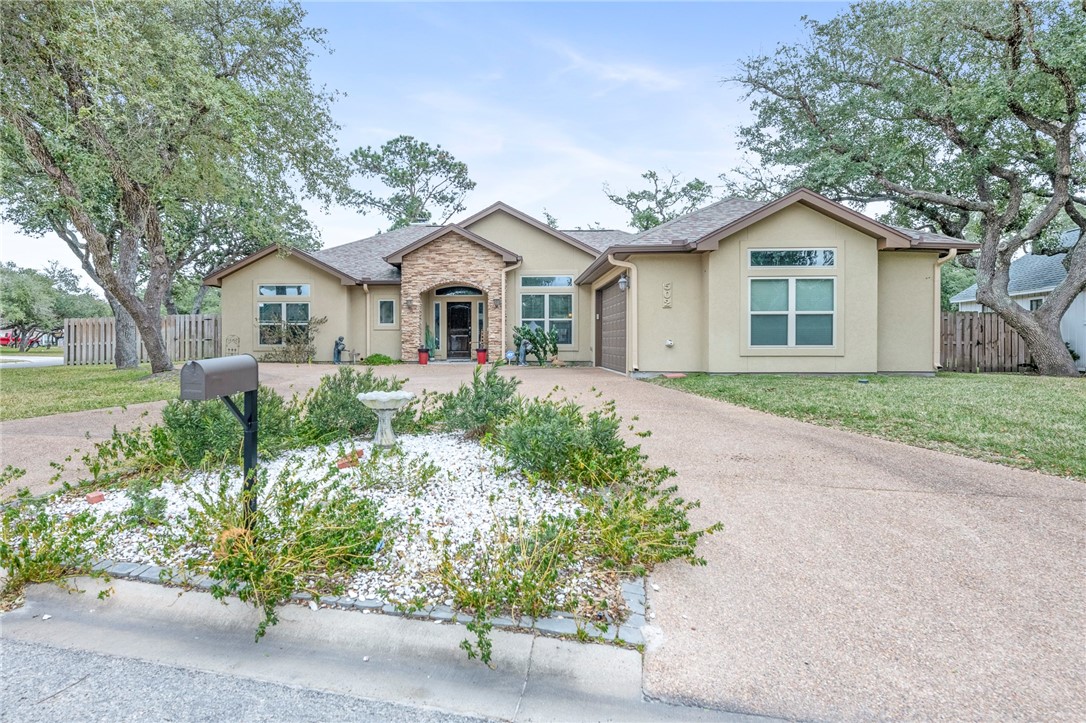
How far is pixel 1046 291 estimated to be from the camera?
15.5 metres

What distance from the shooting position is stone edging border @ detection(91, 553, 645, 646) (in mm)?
2107

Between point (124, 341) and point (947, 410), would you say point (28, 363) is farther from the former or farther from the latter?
point (947, 410)

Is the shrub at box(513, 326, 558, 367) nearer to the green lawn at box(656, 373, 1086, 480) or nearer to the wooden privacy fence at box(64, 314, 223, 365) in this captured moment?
the green lawn at box(656, 373, 1086, 480)

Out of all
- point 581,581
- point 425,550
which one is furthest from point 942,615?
point 425,550

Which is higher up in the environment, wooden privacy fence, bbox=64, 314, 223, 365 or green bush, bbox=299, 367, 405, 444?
wooden privacy fence, bbox=64, 314, 223, 365

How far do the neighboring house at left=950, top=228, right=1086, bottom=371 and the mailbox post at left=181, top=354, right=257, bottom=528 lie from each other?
17.7 meters

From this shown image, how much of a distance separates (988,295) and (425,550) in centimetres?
1615

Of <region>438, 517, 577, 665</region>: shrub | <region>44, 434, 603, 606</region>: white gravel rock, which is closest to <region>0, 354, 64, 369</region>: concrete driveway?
<region>44, 434, 603, 606</region>: white gravel rock

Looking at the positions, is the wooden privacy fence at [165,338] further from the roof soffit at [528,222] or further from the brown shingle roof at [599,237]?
the brown shingle roof at [599,237]

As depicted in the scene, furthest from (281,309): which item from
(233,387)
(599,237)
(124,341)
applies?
(233,387)

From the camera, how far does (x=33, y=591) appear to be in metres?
2.45

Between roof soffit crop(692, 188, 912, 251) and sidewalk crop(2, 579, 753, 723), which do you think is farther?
roof soffit crop(692, 188, 912, 251)

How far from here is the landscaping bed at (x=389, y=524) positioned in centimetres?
229

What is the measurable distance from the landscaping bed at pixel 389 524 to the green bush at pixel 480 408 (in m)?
0.45
